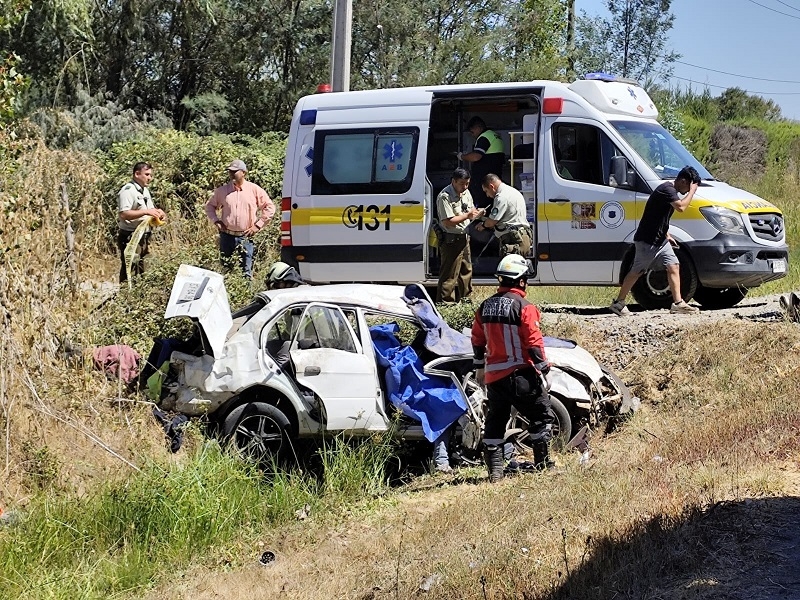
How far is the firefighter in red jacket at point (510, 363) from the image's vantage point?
782 cm

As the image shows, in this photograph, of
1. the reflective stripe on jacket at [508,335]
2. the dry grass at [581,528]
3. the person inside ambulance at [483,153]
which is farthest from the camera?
the person inside ambulance at [483,153]

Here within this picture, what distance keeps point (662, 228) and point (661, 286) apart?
1161 mm

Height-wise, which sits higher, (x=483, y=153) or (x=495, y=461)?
(x=483, y=153)

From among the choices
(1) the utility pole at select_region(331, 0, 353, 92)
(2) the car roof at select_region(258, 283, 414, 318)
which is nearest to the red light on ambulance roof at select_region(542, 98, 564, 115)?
(2) the car roof at select_region(258, 283, 414, 318)

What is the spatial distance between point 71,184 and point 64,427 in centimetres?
433

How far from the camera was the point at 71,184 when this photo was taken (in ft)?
39.5

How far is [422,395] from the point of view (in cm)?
870

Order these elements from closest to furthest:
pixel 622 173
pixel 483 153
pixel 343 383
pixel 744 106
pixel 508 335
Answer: pixel 508 335, pixel 343 383, pixel 622 173, pixel 483 153, pixel 744 106

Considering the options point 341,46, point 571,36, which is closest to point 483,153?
point 341,46

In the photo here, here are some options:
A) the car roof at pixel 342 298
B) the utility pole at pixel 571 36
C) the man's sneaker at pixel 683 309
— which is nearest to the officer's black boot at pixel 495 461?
the car roof at pixel 342 298

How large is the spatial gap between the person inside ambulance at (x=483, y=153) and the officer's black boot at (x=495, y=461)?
16.4 ft

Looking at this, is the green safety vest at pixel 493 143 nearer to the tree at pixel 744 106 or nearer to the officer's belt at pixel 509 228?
the officer's belt at pixel 509 228

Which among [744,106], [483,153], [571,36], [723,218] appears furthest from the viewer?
[744,106]

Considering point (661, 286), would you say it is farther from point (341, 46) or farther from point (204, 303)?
point (341, 46)
